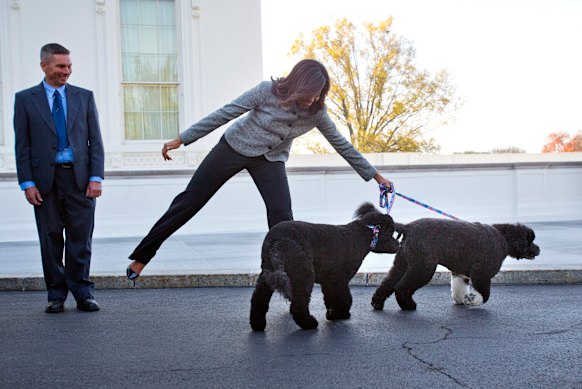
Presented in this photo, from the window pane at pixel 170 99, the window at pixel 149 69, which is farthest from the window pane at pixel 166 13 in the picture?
the window pane at pixel 170 99

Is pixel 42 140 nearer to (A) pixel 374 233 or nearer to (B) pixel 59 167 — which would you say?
(B) pixel 59 167

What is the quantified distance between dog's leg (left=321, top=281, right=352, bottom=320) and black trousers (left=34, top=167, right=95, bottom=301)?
2.03 metres

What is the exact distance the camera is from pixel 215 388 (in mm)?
3760

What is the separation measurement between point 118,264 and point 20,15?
6.32 metres

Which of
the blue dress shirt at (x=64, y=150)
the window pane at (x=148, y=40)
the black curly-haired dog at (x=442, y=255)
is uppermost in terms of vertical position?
the window pane at (x=148, y=40)

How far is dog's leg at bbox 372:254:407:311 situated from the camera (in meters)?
A: 5.72

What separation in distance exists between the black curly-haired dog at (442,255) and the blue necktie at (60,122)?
2.66 metres

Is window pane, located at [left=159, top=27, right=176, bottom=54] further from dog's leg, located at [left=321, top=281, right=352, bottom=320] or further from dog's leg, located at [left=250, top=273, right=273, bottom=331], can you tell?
dog's leg, located at [left=250, top=273, right=273, bottom=331]

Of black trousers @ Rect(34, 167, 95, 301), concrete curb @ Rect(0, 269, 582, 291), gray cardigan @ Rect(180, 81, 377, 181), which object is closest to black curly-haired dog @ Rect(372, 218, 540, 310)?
gray cardigan @ Rect(180, 81, 377, 181)

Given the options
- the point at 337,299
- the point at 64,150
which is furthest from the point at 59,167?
the point at 337,299

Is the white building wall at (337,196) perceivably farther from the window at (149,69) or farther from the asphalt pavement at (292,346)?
the asphalt pavement at (292,346)

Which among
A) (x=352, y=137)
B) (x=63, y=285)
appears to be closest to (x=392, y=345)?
(x=63, y=285)

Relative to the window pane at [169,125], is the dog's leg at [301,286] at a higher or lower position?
lower

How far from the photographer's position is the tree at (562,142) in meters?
36.4
